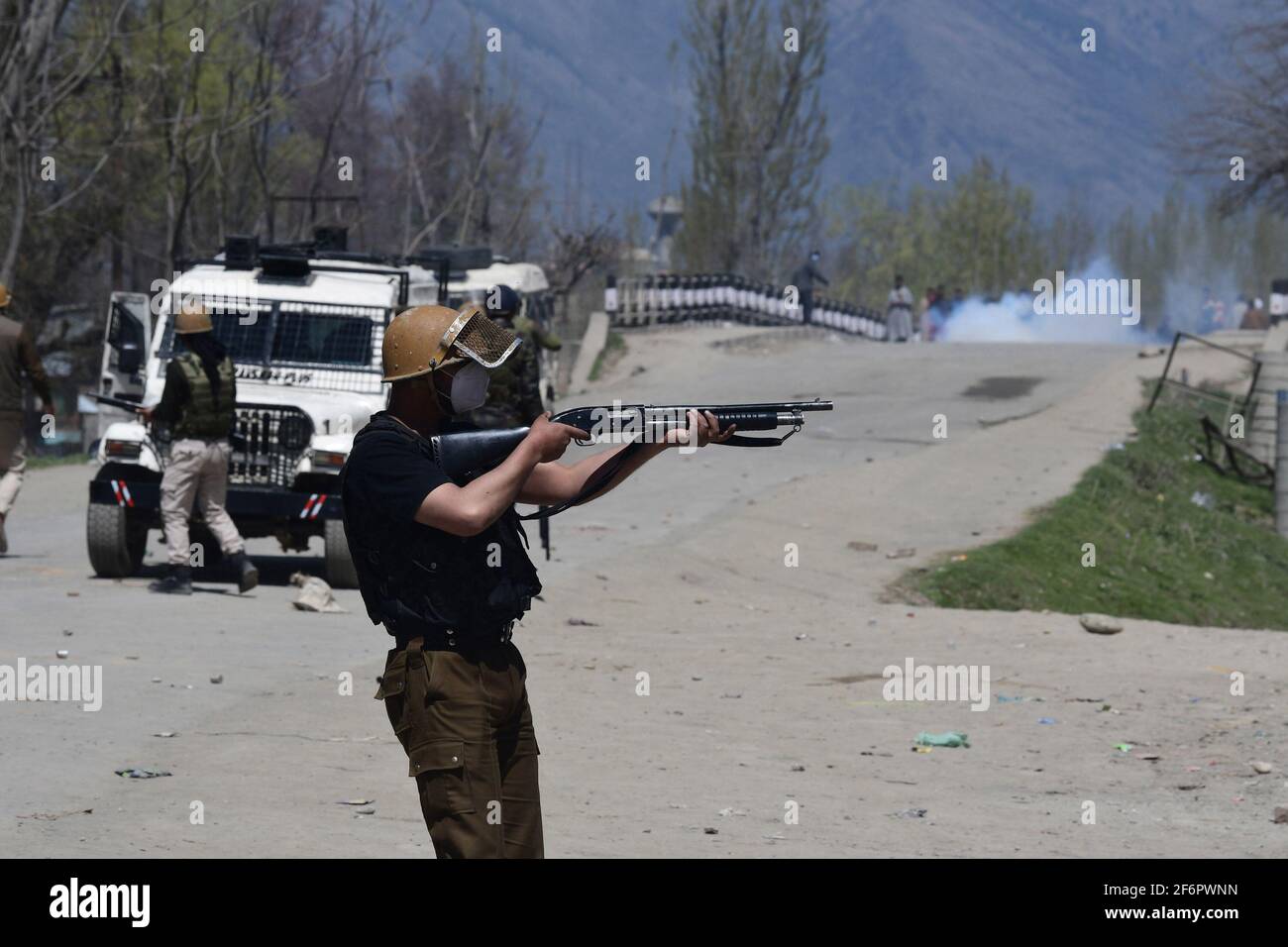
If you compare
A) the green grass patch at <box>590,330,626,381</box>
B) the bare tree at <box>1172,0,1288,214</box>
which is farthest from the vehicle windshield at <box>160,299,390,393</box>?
the bare tree at <box>1172,0,1288,214</box>

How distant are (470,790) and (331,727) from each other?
462 cm

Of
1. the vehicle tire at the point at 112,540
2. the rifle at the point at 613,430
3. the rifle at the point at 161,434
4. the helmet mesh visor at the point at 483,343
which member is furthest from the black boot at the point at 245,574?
the helmet mesh visor at the point at 483,343

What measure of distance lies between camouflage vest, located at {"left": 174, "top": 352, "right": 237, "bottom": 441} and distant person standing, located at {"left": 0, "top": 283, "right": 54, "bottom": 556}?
180cm

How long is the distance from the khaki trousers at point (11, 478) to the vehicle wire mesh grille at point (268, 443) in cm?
182

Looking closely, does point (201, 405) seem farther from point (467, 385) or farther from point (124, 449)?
point (467, 385)

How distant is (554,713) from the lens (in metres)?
10.3

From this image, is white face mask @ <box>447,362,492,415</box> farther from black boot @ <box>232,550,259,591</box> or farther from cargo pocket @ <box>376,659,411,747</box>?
black boot @ <box>232,550,259,591</box>

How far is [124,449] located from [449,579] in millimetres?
9235

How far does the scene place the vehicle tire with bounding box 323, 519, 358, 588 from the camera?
530 inches

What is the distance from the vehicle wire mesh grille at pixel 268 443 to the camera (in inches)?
545

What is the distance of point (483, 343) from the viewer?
514 cm

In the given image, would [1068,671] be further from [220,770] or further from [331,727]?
[220,770]

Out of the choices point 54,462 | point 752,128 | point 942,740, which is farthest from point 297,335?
point 752,128
